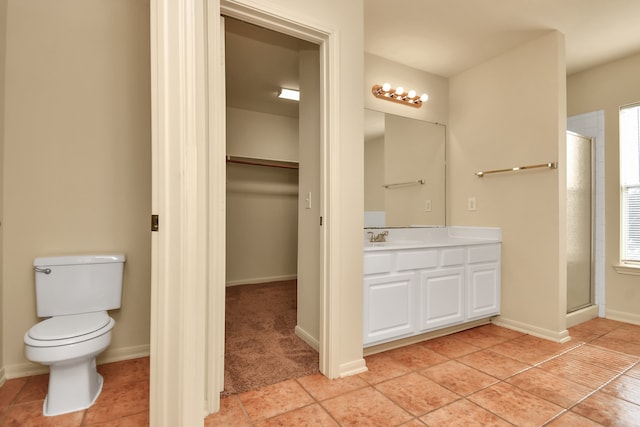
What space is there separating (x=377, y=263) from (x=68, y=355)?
1747mm

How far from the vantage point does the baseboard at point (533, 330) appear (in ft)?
8.31

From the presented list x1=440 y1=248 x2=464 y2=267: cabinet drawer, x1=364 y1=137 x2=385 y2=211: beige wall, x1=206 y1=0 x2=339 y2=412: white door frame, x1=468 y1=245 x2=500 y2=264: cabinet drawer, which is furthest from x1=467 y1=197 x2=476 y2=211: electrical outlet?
x1=206 y1=0 x2=339 y2=412: white door frame

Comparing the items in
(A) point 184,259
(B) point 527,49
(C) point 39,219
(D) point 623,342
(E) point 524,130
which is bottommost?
(D) point 623,342

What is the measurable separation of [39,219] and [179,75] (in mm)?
1493

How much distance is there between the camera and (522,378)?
1932 millimetres

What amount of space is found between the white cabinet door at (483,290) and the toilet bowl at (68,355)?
8.60ft

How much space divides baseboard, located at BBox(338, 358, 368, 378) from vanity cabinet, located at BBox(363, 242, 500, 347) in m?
0.14

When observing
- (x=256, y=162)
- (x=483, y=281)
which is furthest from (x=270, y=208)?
(x=483, y=281)

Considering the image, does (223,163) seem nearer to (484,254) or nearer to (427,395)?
(427,395)

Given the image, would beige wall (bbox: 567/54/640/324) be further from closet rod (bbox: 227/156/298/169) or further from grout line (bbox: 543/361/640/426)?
closet rod (bbox: 227/156/298/169)

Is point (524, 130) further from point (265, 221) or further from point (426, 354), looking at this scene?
point (265, 221)

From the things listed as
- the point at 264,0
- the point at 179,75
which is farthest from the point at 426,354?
the point at 264,0

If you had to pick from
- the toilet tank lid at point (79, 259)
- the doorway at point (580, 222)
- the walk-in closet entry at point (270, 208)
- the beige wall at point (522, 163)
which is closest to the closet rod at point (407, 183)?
the beige wall at point (522, 163)

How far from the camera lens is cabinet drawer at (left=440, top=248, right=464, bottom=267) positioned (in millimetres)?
2492
